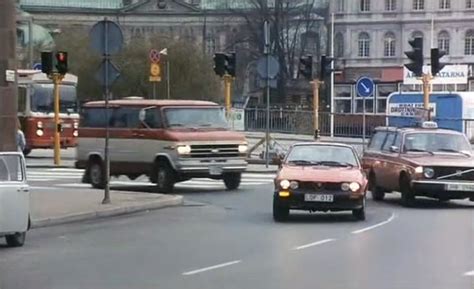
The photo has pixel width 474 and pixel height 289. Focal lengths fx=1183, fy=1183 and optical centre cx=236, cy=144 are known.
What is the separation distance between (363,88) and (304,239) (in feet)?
77.4

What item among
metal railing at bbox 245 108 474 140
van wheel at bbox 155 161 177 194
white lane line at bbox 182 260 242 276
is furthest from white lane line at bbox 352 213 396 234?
metal railing at bbox 245 108 474 140

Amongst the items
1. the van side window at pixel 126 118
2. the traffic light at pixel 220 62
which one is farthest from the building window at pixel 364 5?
the van side window at pixel 126 118

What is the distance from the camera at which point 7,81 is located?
22.3m

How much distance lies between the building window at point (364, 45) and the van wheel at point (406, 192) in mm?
92881

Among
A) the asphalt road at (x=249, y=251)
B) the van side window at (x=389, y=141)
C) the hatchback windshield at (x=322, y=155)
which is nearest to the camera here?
the asphalt road at (x=249, y=251)

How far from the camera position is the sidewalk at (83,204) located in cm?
2134

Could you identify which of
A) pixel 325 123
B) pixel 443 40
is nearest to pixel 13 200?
pixel 325 123

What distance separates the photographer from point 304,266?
1459cm

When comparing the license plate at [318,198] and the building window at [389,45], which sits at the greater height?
the building window at [389,45]

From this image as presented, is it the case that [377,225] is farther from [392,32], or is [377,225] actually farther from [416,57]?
[392,32]

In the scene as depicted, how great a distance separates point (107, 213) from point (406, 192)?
6337mm

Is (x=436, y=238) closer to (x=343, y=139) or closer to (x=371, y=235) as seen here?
(x=371, y=235)

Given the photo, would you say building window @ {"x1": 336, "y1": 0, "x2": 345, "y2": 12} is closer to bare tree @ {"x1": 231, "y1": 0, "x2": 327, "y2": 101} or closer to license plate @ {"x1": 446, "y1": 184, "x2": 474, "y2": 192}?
bare tree @ {"x1": 231, "y1": 0, "x2": 327, "y2": 101}

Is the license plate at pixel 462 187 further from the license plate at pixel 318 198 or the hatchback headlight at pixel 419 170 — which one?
the license plate at pixel 318 198
